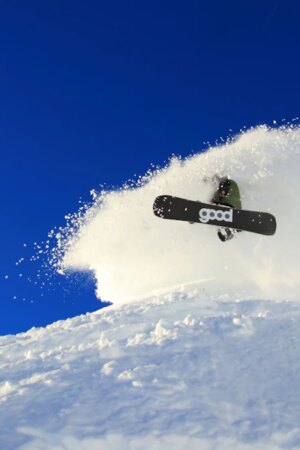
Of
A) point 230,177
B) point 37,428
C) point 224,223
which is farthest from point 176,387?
point 230,177

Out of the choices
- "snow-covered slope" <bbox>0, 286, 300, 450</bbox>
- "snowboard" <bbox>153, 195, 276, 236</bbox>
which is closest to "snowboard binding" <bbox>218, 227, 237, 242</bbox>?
"snowboard" <bbox>153, 195, 276, 236</bbox>

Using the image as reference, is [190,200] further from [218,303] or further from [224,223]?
[218,303]

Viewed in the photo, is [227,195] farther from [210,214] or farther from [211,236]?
[211,236]

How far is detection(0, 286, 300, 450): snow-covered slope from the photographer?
7117 mm

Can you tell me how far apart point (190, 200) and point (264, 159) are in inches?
132

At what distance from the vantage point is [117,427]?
288 inches

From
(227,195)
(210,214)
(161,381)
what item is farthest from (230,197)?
(161,381)

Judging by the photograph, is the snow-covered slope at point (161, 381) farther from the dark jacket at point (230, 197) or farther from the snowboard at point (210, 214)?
the dark jacket at point (230, 197)

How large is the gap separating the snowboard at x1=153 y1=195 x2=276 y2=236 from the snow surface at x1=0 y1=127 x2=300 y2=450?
89 cm

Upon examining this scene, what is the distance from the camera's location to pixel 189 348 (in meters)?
9.54

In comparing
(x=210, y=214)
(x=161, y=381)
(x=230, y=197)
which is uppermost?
(x=230, y=197)

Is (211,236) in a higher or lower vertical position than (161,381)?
higher

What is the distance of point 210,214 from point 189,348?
466cm

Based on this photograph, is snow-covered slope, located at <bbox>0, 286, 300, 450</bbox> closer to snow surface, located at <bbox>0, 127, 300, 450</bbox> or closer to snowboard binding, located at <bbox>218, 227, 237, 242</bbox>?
snow surface, located at <bbox>0, 127, 300, 450</bbox>
